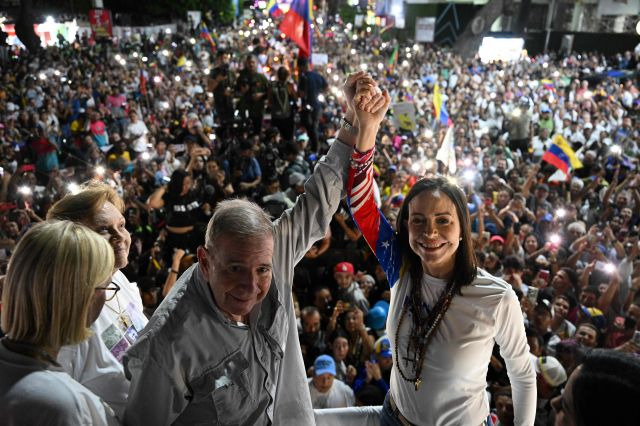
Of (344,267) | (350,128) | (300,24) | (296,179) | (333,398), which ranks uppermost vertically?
(300,24)

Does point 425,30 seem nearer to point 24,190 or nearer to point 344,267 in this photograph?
point 24,190

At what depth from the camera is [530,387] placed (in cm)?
218

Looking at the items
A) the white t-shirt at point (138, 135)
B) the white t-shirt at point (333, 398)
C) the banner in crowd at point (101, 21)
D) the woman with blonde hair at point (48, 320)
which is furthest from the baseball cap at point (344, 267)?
the banner in crowd at point (101, 21)

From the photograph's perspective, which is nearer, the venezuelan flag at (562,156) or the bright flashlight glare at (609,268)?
the bright flashlight glare at (609,268)

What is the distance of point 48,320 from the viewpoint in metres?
1.39

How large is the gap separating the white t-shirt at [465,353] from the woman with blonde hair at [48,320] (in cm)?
119

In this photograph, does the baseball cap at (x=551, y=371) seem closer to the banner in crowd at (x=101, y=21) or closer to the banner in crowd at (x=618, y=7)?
the banner in crowd at (x=101, y=21)

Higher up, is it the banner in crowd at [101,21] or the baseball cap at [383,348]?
the banner in crowd at [101,21]

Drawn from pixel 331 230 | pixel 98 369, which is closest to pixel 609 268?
pixel 331 230

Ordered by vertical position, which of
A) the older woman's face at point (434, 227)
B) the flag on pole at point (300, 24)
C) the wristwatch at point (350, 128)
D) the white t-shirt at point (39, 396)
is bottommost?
the white t-shirt at point (39, 396)

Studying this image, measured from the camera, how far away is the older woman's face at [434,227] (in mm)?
2074

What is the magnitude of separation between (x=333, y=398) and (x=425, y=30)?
35.1 m

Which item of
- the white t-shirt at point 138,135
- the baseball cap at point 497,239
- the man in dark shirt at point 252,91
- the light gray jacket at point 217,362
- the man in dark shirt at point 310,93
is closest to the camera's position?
the light gray jacket at point 217,362

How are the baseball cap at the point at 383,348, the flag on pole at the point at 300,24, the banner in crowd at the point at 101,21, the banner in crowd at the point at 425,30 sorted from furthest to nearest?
1. the banner in crowd at the point at 425,30
2. the banner in crowd at the point at 101,21
3. the flag on pole at the point at 300,24
4. the baseball cap at the point at 383,348
